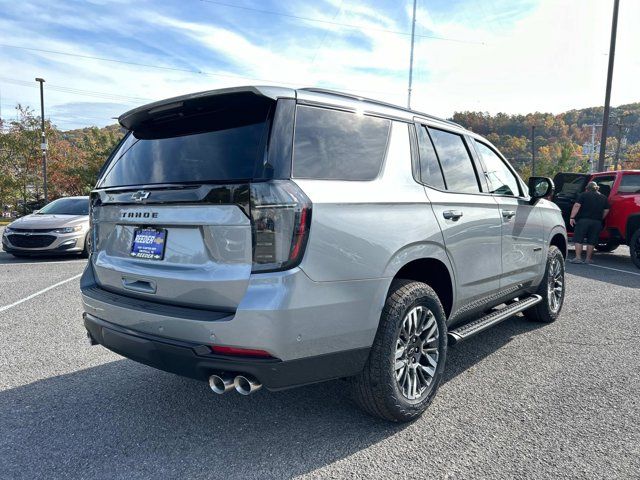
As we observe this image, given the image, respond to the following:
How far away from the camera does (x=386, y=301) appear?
260 centimetres

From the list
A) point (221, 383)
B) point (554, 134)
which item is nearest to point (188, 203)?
point (221, 383)

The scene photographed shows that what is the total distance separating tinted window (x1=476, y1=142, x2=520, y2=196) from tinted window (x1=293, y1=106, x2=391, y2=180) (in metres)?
1.56

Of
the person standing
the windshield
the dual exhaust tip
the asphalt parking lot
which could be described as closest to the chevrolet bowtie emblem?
the dual exhaust tip

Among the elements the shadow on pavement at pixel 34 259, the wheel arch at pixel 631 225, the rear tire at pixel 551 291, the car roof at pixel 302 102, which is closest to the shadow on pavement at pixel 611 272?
the wheel arch at pixel 631 225

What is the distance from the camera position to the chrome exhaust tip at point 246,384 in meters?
2.17

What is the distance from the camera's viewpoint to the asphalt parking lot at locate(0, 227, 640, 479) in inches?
91.9

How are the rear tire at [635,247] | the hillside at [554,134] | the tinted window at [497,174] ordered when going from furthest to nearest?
the hillside at [554,134] < the rear tire at [635,247] < the tinted window at [497,174]

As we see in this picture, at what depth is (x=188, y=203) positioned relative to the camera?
7.57 feet

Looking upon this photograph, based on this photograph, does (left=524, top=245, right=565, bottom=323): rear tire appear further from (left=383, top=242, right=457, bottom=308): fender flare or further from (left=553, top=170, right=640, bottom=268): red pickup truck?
(left=553, top=170, right=640, bottom=268): red pickup truck

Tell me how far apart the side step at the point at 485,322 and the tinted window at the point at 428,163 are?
3.37 ft

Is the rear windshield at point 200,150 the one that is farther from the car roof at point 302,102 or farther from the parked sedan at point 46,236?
the parked sedan at point 46,236

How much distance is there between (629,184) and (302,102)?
10335 mm

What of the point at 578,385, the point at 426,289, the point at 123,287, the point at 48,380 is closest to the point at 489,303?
the point at 578,385

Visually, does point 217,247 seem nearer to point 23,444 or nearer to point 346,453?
point 346,453
